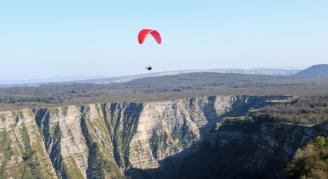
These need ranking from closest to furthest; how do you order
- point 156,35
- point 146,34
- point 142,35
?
point 142,35 < point 156,35 < point 146,34

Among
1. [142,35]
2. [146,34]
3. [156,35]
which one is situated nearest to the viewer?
[142,35]

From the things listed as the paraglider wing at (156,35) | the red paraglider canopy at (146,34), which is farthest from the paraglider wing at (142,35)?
the paraglider wing at (156,35)

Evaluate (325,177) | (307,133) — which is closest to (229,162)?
(307,133)

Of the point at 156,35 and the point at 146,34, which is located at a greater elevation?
the point at 146,34

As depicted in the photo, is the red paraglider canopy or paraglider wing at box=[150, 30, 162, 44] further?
paraglider wing at box=[150, 30, 162, 44]

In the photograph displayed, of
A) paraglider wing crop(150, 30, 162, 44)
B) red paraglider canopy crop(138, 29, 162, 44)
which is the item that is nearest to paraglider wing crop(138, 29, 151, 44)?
red paraglider canopy crop(138, 29, 162, 44)

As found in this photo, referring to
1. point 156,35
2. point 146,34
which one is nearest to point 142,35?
point 146,34

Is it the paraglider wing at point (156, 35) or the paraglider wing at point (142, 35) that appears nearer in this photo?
the paraglider wing at point (142, 35)

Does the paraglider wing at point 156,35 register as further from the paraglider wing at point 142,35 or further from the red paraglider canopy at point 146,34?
the paraglider wing at point 142,35

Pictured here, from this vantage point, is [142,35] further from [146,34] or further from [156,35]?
[156,35]

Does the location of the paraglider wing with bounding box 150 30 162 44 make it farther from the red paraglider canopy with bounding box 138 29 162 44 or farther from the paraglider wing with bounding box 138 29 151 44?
the paraglider wing with bounding box 138 29 151 44

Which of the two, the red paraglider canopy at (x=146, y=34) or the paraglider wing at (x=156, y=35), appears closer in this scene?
the red paraglider canopy at (x=146, y=34)
